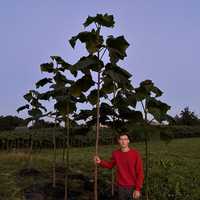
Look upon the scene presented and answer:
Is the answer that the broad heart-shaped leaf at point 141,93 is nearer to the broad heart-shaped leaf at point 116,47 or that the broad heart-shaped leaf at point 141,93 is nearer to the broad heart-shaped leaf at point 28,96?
the broad heart-shaped leaf at point 116,47

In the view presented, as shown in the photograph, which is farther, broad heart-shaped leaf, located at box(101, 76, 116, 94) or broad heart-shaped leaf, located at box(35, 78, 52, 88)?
broad heart-shaped leaf, located at box(35, 78, 52, 88)

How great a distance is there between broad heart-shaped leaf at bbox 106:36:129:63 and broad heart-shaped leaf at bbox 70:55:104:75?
0.74ft

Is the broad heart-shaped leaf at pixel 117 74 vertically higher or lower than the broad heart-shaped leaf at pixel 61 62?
lower

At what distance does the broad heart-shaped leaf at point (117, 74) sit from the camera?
7516mm

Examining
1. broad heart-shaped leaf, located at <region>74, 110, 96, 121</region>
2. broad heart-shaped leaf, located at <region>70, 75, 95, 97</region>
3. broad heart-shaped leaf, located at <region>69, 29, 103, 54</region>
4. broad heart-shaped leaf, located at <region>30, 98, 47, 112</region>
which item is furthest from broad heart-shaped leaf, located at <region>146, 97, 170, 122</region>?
broad heart-shaped leaf, located at <region>30, 98, 47, 112</region>

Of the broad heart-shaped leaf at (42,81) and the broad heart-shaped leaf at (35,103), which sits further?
the broad heart-shaped leaf at (35,103)

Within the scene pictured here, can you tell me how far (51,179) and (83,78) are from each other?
395 centimetres

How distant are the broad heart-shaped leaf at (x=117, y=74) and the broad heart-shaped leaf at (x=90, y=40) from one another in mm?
350

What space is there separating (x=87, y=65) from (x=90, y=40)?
524 mm

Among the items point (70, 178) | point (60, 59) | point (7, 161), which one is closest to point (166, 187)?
point (70, 178)

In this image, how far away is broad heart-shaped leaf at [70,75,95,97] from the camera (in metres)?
7.86

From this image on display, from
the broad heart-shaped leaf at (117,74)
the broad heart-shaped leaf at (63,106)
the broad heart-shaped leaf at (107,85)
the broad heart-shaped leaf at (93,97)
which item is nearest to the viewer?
the broad heart-shaped leaf at (117,74)

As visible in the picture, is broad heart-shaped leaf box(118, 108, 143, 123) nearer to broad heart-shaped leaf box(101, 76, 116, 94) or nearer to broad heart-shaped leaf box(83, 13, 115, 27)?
broad heart-shaped leaf box(101, 76, 116, 94)

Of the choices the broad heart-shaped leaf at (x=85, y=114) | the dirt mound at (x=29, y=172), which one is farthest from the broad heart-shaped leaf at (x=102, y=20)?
the dirt mound at (x=29, y=172)
